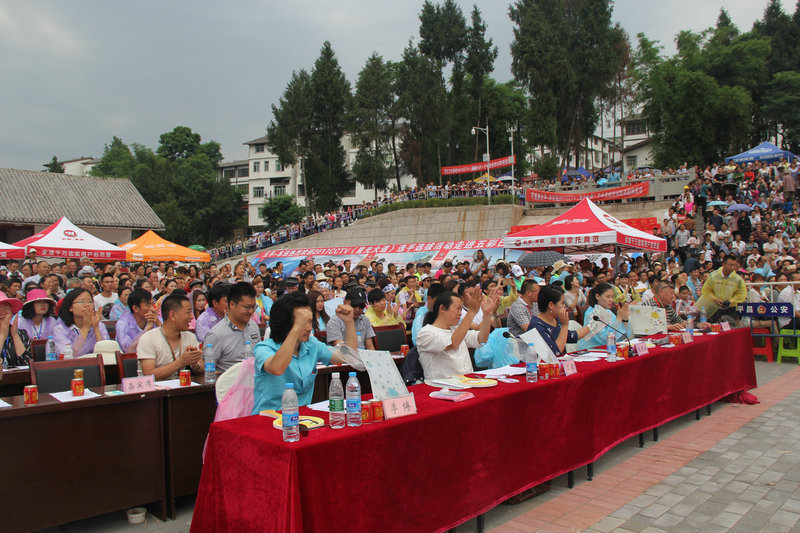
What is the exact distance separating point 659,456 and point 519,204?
21970 mm

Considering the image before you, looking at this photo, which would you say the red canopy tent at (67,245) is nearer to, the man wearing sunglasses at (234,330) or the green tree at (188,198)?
the man wearing sunglasses at (234,330)

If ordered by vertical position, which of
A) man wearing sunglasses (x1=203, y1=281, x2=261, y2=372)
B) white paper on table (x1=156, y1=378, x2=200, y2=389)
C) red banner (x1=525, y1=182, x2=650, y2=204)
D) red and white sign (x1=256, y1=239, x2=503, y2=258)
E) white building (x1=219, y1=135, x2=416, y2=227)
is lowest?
white paper on table (x1=156, y1=378, x2=200, y2=389)

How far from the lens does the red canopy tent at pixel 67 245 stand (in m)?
13.7

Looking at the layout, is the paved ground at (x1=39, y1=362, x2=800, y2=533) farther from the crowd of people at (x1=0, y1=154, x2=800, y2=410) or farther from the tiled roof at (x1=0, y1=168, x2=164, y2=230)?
the tiled roof at (x1=0, y1=168, x2=164, y2=230)

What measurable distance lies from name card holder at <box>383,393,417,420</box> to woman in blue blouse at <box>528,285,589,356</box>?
226 centimetres

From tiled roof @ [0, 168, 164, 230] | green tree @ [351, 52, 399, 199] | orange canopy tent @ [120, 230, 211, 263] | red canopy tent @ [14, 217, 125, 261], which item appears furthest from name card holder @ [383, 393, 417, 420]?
green tree @ [351, 52, 399, 199]

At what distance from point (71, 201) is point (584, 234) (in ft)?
103

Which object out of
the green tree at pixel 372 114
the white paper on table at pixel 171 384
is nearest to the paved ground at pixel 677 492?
the white paper on table at pixel 171 384

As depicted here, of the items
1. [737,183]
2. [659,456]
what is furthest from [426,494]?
Result: [737,183]

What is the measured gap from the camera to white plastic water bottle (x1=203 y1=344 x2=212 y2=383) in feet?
14.3

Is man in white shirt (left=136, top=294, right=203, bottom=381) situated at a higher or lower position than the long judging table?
higher

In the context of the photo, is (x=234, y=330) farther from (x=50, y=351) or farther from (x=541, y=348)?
(x=541, y=348)

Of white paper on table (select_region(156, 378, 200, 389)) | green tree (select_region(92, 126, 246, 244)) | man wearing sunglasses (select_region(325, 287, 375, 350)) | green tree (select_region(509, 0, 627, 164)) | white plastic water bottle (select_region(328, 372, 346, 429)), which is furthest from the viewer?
green tree (select_region(92, 126, 246, 244))

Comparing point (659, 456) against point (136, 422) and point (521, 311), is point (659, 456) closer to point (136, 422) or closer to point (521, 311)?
point (521, 311)
